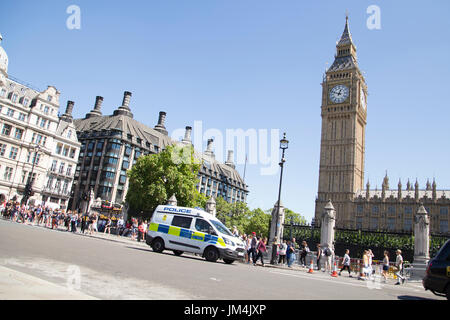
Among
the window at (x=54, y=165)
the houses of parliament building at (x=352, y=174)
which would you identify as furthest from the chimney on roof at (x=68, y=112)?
the houses of parliament building at (x=352, y=174)

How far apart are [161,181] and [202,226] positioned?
101 ft

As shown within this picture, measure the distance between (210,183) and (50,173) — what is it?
154ft

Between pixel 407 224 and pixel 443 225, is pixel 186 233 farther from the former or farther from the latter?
pixel 443 225

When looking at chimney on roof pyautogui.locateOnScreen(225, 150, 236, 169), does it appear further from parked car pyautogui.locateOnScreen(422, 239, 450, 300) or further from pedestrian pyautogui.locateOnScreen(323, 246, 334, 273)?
parked car pyautogui.locateOnScreen(422, 239, 450, 300)

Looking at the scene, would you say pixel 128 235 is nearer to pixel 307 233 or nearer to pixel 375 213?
pixel 307 233

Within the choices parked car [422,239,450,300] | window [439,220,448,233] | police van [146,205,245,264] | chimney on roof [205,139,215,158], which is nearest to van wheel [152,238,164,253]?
police van [146,205,245,264]

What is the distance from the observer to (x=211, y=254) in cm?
1440

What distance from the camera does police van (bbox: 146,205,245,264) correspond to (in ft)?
47.3

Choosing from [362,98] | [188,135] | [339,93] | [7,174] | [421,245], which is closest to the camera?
[421,245]

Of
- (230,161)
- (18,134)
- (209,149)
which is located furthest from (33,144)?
(230,161)

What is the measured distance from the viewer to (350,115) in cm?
8212

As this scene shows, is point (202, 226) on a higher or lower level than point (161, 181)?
lower

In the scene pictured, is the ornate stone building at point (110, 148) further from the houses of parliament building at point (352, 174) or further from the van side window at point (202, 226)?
the van side window at point (202, 226)

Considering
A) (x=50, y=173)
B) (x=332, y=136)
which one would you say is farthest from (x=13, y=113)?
(x=332, y=136)
